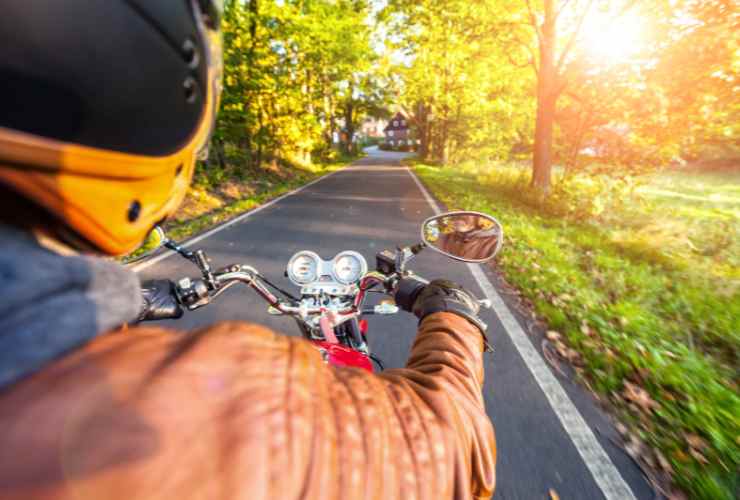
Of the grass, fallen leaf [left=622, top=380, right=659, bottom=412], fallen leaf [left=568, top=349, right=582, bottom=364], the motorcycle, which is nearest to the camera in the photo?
the motorcycle

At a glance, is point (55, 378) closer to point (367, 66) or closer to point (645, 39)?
point (645, 39)

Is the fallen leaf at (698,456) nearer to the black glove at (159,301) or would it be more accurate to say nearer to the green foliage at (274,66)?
the black glove at (159,301)

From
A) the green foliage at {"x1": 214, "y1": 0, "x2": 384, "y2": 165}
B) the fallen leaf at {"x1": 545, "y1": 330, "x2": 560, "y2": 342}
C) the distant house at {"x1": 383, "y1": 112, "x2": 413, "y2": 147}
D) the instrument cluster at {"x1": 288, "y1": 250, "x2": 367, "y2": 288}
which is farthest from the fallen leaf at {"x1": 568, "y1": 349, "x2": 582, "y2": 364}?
the distant house at {"x1": 383, "y1": 112, "x2": 413, "y2": 147}

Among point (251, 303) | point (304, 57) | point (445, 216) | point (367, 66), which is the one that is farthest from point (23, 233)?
point (367, 66)

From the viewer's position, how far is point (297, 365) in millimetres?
662

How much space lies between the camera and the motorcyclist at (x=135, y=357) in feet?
1.36

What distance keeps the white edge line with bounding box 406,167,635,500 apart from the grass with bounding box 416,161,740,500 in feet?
1.02

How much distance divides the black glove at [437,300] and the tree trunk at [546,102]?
375 inches

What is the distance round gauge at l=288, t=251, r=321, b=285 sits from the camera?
5.65ft

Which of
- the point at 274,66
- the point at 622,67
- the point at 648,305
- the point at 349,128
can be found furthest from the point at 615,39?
the point at 349,128

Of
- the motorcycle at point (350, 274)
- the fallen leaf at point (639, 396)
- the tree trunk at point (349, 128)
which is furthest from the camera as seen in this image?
the tree trunk at point (349, 128)

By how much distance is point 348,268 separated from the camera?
173cm

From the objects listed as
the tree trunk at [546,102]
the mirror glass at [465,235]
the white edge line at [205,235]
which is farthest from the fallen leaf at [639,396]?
the tree trunk at [546,102]

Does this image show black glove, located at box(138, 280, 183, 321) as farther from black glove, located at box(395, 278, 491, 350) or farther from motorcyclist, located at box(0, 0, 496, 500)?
black glove, located at box(395, 278, 491, 350)
